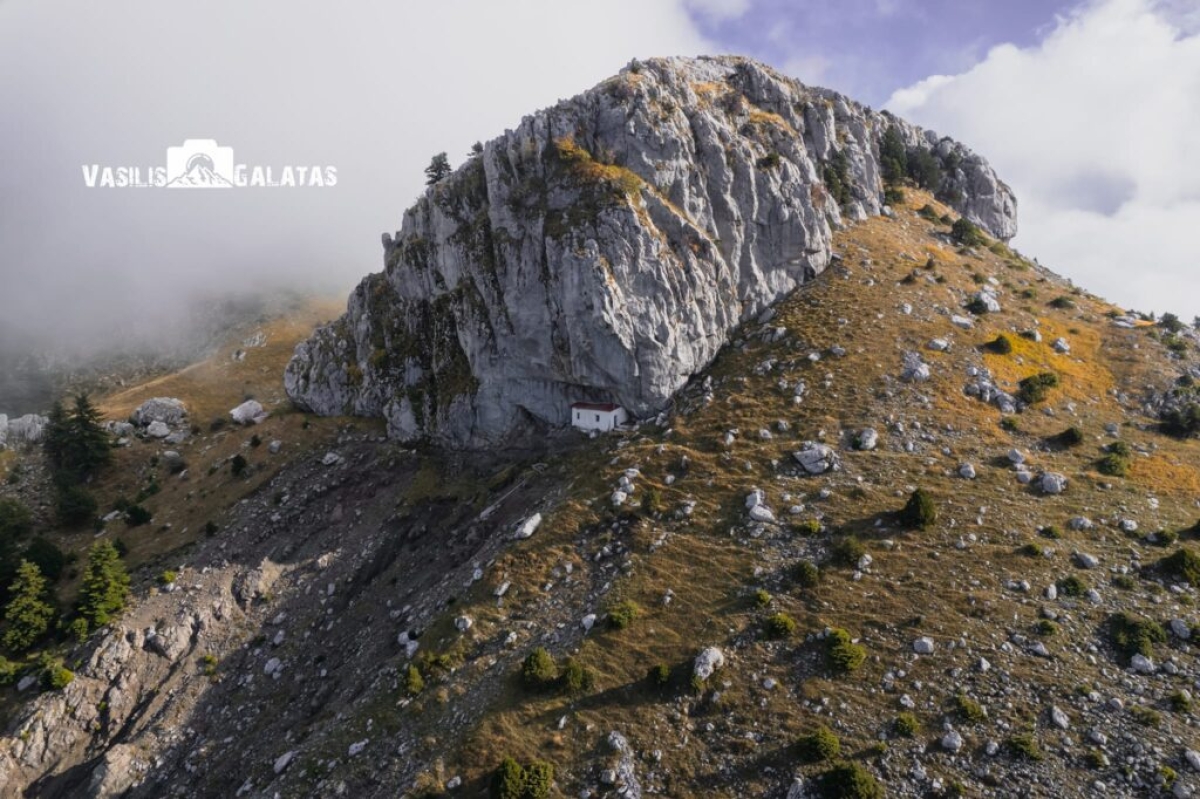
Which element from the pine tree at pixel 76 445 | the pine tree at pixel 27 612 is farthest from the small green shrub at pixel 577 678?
the pine tree at pixel 76 445

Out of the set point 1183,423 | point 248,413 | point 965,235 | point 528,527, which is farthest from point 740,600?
point 248,413

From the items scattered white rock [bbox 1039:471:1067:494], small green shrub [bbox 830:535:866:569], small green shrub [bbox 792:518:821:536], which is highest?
scattered white rock [bbox 1039:471:1067:494]

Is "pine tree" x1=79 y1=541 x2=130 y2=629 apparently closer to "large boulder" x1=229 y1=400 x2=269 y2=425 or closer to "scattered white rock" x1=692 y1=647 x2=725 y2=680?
"large boulder" x1=229 y1=400 x2=269 y2=425

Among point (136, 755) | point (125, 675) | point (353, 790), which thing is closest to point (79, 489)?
point (125, 675)

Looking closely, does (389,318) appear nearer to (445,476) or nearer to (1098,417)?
(445,476)

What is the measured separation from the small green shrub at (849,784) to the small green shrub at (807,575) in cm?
1134

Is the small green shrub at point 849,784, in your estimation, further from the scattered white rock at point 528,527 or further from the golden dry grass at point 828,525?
the scattered white rock at point 528,527

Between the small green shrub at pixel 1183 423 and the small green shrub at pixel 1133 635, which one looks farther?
the small green shrub at pixel 1183 423

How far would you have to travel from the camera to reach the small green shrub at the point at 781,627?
34500 millimetres

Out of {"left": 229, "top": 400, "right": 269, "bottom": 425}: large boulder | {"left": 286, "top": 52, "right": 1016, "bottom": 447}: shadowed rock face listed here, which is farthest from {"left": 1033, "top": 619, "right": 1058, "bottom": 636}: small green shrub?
{"left": 229, "top": 400, "right": 269, "bottom": 425}: large boulder

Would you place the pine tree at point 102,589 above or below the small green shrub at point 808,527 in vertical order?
below

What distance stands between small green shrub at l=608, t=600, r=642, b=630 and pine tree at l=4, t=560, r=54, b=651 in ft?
167

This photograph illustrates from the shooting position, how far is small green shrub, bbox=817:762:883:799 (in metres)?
26.4

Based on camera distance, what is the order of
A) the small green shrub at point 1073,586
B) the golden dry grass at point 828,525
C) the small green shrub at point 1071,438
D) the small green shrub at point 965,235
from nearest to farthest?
the golden dry grass at point 828,525 < the small green shrub at point 1073,586 < the small green shrub at point 1071,438 < the small green shrub at point 965,235
